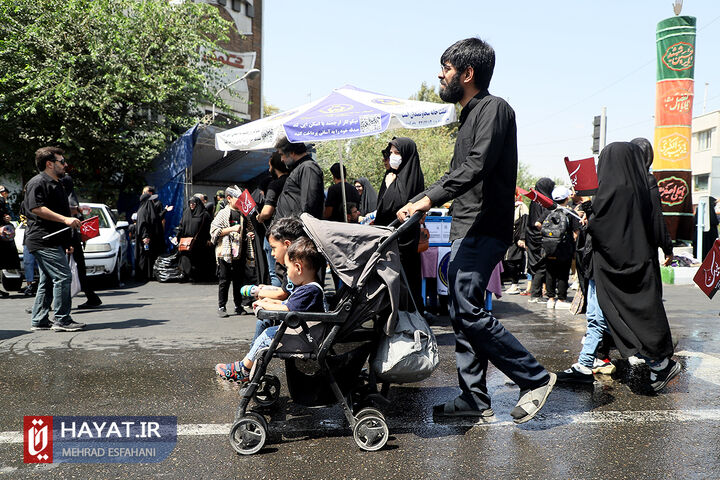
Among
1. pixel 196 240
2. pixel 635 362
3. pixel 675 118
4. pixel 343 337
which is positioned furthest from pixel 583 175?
pixel 675 118

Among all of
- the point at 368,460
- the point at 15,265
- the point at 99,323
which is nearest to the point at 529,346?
the point at 368,460

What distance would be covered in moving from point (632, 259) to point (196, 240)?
9.84m

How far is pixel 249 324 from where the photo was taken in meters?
7.57

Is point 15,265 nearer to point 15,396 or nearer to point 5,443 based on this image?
point 15,396

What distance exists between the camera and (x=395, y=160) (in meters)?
6.16

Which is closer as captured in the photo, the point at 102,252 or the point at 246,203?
the point at 246,203

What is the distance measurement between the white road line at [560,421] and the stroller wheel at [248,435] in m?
0.34

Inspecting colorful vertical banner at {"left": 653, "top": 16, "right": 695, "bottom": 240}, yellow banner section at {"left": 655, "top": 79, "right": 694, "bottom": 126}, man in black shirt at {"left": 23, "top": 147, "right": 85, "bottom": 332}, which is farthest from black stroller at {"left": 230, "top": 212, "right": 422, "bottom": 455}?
yellow banner section at {"left": 655, "top": 79, "right": 694, "bottom": 126}

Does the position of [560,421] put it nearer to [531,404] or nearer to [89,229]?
[531,404]

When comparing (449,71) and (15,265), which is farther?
(15,265)

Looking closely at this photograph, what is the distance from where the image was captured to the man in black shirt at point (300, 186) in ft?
17.6

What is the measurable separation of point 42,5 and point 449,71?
54.2ft

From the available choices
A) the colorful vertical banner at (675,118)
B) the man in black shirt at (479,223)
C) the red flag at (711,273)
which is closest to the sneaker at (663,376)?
the man in black shirt at (479,223)

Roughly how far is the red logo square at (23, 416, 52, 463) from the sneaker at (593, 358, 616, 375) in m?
Result: 3.84
